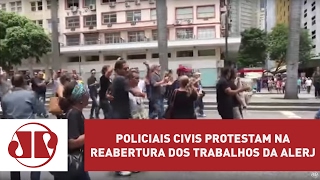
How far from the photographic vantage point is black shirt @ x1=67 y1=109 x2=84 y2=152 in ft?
8.97

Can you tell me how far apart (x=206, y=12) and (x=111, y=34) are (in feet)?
9.54

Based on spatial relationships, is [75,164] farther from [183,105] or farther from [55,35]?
[55,35]

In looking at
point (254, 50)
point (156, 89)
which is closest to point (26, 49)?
point (156, 89)

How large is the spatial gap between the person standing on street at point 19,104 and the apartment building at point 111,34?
153cm

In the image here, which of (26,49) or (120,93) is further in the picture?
(26,49)

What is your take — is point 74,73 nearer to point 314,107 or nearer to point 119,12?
point 119,12

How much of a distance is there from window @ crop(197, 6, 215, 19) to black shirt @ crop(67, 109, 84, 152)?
578 centimetres

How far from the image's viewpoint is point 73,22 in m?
6.03

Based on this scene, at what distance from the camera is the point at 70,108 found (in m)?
2.77

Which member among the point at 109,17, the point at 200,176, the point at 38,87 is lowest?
the point at 200,176

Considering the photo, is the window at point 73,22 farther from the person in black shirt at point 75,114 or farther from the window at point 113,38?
the person in black shirt at point 75,114

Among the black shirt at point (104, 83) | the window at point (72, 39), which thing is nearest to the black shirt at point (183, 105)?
the black shirt at point (104, 83)

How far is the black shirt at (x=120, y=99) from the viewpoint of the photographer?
450cm

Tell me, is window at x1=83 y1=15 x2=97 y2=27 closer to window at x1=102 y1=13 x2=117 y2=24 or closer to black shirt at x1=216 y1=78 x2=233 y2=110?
window at x1=102 y1=13 x2=117 y2=24
